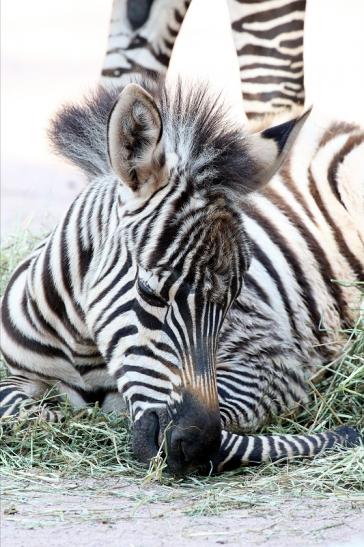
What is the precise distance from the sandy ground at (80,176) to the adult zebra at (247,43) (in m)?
0.33

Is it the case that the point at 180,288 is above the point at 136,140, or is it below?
below

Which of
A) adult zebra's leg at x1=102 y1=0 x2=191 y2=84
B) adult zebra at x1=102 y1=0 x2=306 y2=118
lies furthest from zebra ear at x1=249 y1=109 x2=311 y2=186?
adult zebra's leg at x1=102 y1=0 x2=191 y2=84

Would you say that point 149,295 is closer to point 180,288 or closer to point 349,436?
point 180,288

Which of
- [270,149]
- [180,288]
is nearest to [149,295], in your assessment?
[180,288]

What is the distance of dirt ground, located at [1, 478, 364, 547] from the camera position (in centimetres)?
480

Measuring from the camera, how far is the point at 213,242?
18.7 ft

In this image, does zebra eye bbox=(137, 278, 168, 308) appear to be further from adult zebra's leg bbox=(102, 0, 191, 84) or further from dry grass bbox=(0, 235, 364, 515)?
adult zebra's leg bbox=(102, 0, 191, 84)

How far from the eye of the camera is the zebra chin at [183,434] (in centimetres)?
548

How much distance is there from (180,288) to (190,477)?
0.85 meters

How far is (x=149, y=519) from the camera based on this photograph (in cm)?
508

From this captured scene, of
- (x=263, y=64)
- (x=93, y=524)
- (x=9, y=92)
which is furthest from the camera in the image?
(x=9, y=92)

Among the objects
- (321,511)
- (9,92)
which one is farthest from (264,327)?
(9,92)

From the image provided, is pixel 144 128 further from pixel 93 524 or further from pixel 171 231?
pixel 93 524

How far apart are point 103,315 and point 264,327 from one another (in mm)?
1177
